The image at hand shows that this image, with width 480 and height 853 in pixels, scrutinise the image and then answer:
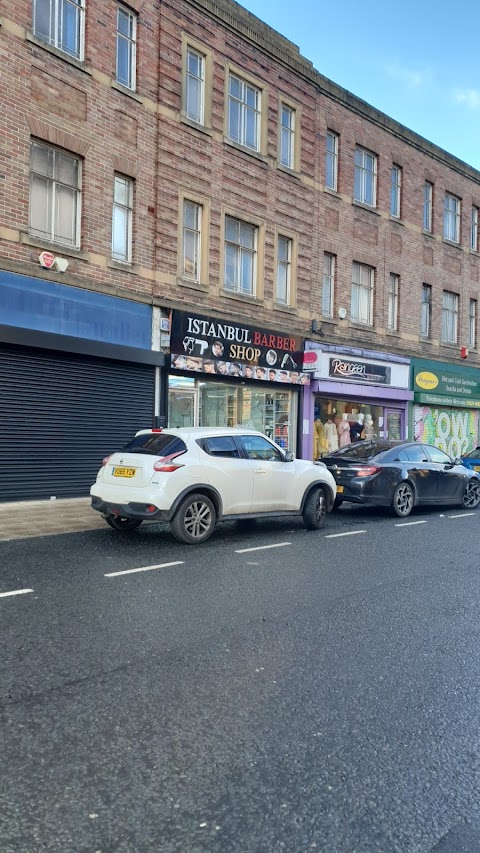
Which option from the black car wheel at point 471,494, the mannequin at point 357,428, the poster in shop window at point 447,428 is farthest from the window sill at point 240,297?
the poster in shop window at point 447,428

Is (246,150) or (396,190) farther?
(396,190)

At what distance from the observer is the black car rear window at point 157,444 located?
8.73 metres

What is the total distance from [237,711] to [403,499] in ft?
30.1

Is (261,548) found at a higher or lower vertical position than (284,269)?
lower

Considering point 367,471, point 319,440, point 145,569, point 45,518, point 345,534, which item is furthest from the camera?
point 319,440

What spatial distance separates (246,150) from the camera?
54.2ft

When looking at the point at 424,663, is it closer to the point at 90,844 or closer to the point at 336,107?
the point at 90,844

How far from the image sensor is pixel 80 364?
43.0 ft

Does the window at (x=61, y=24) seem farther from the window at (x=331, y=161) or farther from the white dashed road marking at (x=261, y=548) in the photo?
the white dashed road marking at (x=261, y=548)

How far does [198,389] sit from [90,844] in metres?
13.5

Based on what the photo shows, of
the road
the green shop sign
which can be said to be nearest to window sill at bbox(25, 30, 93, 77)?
the road

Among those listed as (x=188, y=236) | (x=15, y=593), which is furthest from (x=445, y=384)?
(x=15, y=593)

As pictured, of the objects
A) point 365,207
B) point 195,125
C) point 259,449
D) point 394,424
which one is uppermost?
point 195,125

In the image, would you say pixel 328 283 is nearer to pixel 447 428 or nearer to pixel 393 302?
pixel 393 302
